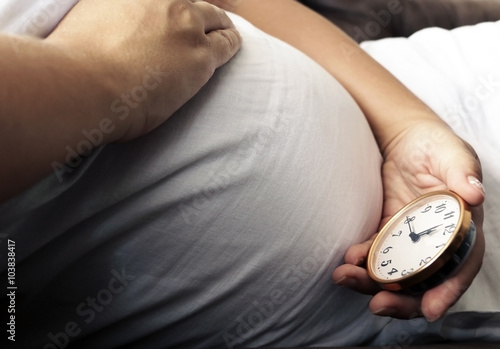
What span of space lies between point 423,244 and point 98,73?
364 mm

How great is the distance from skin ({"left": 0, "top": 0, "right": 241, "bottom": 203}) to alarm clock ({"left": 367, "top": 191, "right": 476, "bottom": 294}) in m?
0.26

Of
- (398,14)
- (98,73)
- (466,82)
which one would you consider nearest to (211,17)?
(98,73)

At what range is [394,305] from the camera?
64 centimetres

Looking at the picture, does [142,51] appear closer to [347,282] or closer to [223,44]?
[223,44]

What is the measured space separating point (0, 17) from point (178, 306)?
1.04 ft

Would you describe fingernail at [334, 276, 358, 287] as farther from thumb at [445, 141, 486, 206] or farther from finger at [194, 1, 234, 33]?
finger at [194, 1, 234, 33]

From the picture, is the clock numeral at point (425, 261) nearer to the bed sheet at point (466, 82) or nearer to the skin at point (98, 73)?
the bed sheet at point (466, 82)

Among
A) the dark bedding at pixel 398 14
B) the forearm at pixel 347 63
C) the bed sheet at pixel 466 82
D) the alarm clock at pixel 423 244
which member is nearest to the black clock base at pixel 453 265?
the alarm clock at pixel 423 244

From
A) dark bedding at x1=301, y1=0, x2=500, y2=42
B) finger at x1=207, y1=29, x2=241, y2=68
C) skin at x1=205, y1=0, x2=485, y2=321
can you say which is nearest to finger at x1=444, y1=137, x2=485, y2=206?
skin at x1=205, y1=0, x2=485, y2=321

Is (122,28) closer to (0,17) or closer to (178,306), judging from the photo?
(0,17)

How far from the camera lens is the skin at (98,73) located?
46 centimetres

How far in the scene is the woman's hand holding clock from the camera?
0.63 metres

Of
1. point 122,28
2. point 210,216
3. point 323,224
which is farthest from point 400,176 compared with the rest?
point 122,28

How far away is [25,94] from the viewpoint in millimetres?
458
